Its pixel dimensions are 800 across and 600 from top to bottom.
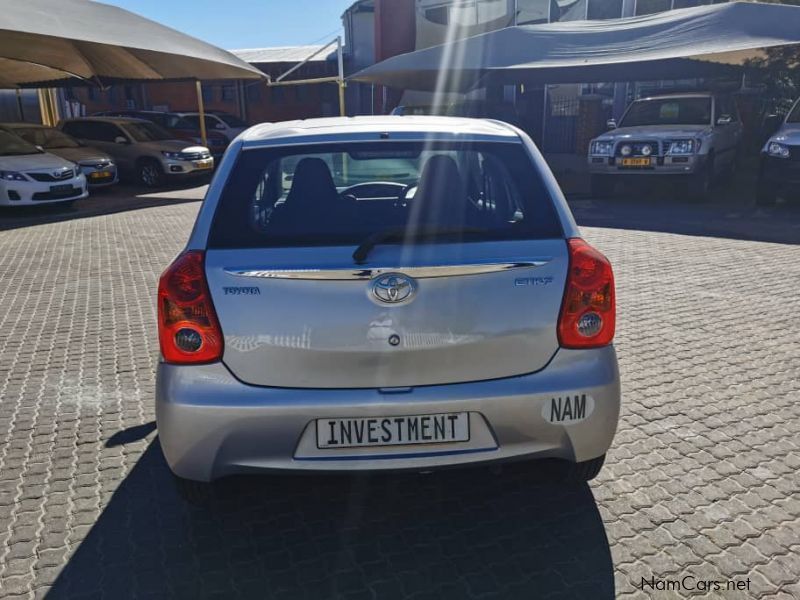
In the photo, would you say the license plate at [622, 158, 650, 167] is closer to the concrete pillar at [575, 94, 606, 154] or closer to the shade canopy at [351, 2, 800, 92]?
the shade canopy at [351, 2, 800, 92]

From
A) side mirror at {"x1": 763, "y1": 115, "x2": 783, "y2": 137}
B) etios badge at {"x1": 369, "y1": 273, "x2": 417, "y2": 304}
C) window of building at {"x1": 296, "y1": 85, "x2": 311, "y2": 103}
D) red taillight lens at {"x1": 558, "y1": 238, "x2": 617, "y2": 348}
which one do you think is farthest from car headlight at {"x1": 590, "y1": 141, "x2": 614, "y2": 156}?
window of building at {"x1": 296, "y1": 85, "x2": 311, "y2": 103}

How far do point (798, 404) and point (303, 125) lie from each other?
129 inches

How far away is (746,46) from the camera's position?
43.6ft

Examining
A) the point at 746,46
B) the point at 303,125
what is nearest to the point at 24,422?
the point at 303,125

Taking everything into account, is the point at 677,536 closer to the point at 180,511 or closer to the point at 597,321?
the point at 597,321

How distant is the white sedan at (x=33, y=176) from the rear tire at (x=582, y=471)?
41.3 ft

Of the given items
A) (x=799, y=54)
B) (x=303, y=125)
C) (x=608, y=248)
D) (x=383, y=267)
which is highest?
(x=799, y=54)

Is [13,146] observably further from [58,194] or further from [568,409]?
[568,409]

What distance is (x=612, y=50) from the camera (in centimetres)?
1562

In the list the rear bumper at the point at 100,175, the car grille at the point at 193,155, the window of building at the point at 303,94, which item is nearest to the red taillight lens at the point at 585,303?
the rear bumper at the point at 100,175

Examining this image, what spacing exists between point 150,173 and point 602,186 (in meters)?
10.9

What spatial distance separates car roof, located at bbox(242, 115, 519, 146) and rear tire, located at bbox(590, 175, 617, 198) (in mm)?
11400

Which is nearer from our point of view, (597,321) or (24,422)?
(597,321)

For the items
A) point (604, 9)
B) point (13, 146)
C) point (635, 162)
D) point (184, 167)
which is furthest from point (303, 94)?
point (635, 162)
